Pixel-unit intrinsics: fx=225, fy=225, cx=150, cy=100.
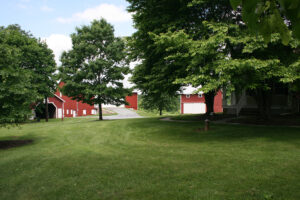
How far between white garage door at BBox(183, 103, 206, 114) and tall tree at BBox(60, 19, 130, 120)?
85.0 ft

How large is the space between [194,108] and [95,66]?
102 feet

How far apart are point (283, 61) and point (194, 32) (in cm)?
528

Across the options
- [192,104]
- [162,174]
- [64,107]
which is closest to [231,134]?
[162,174]

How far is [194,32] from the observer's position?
46.2ft

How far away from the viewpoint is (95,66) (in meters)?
28.1

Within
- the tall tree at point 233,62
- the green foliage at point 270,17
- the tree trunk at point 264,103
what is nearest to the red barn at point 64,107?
the tree trunk at point 264,103

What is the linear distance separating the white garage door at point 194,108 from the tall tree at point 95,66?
85.0 feet

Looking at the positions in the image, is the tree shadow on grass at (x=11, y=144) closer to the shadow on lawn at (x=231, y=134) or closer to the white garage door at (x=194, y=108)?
the shadow on lawn at (x=231, y=134)

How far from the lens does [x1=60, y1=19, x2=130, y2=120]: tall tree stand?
93.9ft

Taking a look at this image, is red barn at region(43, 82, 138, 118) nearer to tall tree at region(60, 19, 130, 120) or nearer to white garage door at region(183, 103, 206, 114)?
tall tree at region(60, 19, 130, 120)

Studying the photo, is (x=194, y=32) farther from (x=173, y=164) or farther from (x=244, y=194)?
(x=244, y=194)

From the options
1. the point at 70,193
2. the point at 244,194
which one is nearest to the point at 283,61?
the point at 244,194

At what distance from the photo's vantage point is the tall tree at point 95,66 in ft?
93.9

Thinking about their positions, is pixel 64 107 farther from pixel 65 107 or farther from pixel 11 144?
pixel 11 144
